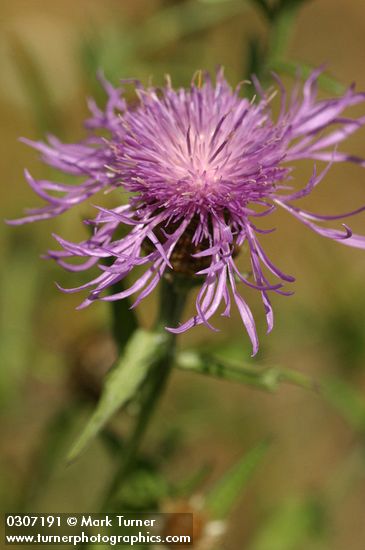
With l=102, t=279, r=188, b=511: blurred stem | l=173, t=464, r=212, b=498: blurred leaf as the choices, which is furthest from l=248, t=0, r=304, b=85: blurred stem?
l=173, t=464, r=212, b=498: blurred leaf

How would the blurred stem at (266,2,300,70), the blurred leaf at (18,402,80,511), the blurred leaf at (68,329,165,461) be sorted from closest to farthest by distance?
1. the blurred leaf at (68,329,165,461)
2. the blurred stem at (266,2,300,70)
3. the blurred leaf at (18,402,80,511)

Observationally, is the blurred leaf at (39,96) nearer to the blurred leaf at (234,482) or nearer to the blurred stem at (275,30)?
the blurred stem at (275,30)

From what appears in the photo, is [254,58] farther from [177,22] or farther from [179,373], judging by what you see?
[179,373]

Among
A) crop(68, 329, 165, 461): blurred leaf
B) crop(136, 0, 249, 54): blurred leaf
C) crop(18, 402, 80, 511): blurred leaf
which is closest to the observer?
crop(68, 329, 165, 461): blurred leaf

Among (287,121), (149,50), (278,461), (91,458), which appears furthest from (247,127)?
(278,461)

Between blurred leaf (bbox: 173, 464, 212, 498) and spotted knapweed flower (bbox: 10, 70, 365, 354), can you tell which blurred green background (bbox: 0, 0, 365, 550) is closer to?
blurred leaf (bbox: 173, 464, 212, 498)

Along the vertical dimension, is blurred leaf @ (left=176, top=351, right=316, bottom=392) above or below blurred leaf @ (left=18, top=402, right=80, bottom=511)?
below

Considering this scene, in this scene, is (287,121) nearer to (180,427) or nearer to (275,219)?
(180,427)

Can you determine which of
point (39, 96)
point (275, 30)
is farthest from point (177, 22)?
point (275, 30)
